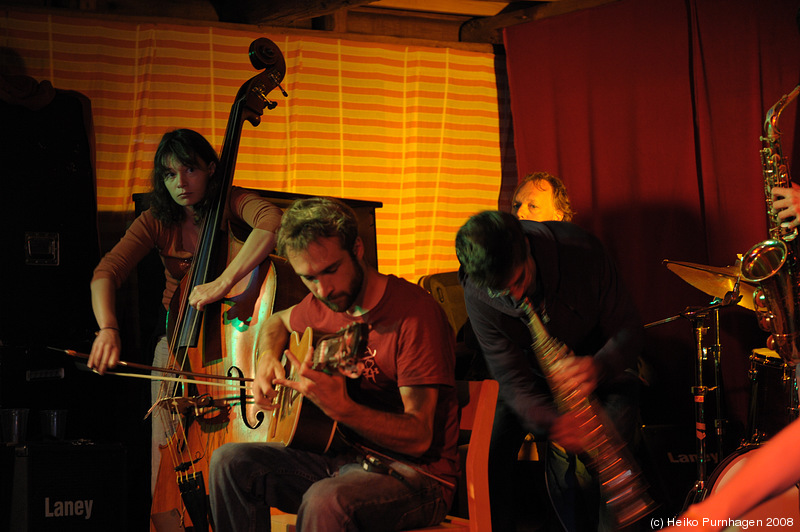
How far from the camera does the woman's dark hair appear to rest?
310 cm

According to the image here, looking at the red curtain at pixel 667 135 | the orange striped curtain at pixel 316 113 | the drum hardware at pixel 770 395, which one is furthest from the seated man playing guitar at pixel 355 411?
the orange striped curtain at pixel 316 113

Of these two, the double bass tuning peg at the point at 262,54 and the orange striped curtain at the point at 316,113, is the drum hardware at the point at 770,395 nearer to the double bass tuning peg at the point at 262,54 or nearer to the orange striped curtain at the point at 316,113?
the orange striped curtain at the point at 316,113

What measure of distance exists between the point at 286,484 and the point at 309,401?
11.7 inches

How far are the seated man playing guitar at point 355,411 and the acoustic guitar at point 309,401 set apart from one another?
0.01 meters

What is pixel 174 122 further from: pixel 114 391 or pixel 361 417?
pixel 361 417

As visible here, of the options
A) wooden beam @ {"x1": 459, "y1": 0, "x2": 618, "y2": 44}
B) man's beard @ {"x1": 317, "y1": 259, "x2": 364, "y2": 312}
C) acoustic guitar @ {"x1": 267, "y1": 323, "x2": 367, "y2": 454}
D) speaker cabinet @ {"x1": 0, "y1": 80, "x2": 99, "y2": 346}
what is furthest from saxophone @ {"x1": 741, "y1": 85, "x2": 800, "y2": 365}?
speaker cabinet @ {"x1": 0, "y1": 80, "x2": 99, "y2": 346}

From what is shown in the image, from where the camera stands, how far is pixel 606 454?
2.34 meters

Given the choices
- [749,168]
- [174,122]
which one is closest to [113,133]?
[174,122]

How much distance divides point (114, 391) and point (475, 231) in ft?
6.59

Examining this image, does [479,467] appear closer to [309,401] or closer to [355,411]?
[355,411]

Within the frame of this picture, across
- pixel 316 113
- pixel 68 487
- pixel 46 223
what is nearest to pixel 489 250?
pixel 68 487

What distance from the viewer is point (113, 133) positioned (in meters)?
4.07

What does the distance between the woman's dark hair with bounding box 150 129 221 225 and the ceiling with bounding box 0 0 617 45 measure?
52.4 inches

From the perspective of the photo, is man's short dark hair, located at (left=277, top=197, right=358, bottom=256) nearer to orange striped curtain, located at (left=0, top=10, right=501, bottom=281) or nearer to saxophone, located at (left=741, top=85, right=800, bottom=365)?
saxophone, located at (left=741, top=85, right=800, bottom=365)
